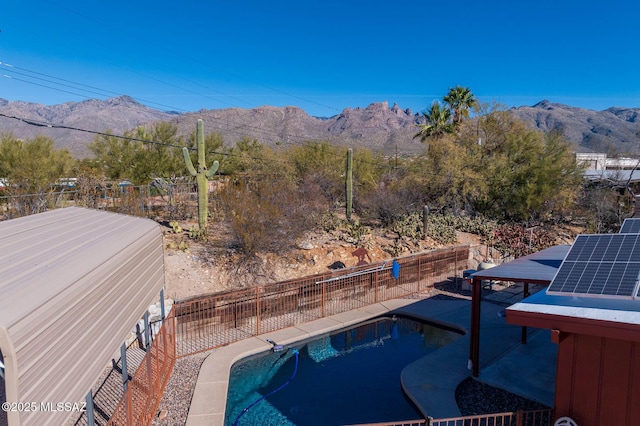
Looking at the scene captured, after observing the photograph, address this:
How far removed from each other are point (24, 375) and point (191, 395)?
226 inches

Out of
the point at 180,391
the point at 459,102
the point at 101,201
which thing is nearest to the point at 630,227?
the point at 180,391

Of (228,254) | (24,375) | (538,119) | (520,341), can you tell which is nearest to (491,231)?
(520,341)

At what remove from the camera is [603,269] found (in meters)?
5.85

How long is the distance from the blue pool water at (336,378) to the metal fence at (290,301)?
120 cm

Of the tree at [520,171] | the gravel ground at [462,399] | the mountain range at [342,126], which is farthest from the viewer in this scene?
the mountain range at [342,126]

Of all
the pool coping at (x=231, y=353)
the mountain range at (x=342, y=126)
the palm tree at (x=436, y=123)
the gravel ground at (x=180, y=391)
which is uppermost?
the mountain range at (x=342, y=126)

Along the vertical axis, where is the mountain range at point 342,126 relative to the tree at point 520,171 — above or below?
above

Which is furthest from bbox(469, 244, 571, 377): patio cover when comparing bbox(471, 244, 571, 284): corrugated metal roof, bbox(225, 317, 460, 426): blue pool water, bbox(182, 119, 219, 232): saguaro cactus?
bbox(182, 119, 219, 232): saguaro cactus

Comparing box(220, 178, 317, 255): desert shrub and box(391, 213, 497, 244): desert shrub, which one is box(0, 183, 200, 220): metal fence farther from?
box(391, 213, 497, 244): desert shrub

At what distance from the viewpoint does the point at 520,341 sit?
10844mm

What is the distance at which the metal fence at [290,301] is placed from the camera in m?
10.7

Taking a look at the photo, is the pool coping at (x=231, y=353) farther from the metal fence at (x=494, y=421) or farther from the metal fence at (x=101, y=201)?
the metal fence at (x=101, y=201)

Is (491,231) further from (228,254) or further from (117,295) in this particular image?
(117,295)

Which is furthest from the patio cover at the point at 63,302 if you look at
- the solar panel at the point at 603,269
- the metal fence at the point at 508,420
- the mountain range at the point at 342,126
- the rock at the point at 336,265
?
the mountain range at the point at 342,126
